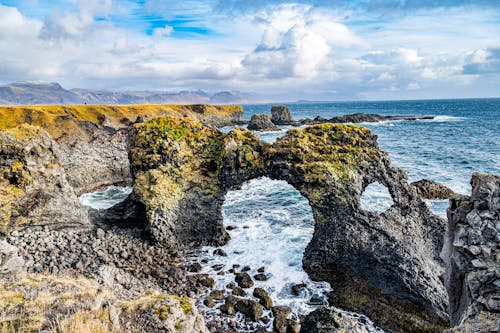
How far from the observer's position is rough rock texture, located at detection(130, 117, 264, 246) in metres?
24.1

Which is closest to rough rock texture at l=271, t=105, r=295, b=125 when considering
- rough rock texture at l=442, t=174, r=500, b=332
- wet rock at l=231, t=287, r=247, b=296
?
wet rock at l=231, t=287, r=247, b=296

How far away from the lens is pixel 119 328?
9438 mm

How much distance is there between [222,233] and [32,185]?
13.6 metres

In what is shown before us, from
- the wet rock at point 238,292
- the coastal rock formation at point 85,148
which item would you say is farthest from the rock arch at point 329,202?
the coastal rock formation at point 85,148

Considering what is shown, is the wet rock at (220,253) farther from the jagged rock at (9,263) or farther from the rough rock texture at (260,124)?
the rough rock texture at (260,124)

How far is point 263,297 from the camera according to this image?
18500 millimetres

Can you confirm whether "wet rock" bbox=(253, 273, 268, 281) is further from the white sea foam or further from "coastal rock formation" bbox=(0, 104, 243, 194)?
"coastal rock formation" bbox=(0, 104, 243, 194)

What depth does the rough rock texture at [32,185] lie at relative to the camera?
67.0ft

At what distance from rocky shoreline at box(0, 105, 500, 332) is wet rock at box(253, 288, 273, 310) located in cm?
7

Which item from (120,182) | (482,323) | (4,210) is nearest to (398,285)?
(482,323)

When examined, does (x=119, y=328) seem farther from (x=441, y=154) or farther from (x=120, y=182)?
(x=441, y=154)

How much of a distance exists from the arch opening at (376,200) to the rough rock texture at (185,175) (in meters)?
13.6

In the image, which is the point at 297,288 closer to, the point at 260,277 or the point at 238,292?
the point at 260,277

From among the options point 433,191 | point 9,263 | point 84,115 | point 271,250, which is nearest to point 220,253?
point 271,250
